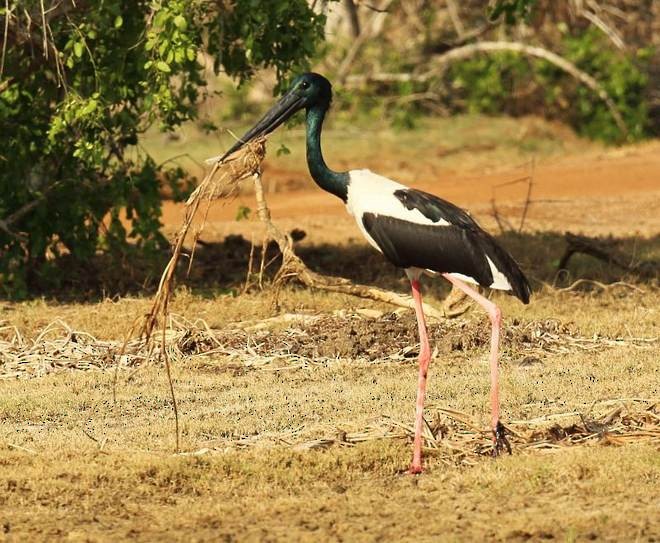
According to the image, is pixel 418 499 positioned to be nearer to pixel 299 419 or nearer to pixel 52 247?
pixel 299 419

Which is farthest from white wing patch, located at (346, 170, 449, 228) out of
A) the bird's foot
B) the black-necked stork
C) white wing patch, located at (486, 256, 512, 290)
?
the bird's foot

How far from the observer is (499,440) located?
21.1 ft

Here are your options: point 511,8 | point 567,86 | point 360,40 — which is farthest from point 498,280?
point 567,86

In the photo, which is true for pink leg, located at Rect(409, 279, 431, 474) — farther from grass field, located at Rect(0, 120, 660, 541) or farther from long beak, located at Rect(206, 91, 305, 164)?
long beak, located at Rect(206, 91, 305, 164)

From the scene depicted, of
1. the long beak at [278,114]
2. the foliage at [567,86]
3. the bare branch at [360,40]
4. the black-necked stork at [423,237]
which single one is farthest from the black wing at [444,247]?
the foliage at [567,86]

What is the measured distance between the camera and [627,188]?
1647 centimetres

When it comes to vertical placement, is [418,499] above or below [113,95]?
below

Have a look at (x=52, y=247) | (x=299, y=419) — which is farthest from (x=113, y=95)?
(x=299, y=419)

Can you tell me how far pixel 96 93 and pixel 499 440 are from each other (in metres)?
4.25

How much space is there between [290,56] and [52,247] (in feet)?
7.44

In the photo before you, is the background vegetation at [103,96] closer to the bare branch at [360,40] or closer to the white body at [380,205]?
the white body at [380,205]

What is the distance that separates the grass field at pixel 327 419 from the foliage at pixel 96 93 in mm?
592

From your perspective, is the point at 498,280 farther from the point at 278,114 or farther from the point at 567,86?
the point at 567,86

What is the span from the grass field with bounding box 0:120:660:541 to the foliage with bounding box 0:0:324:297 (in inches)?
23.3
